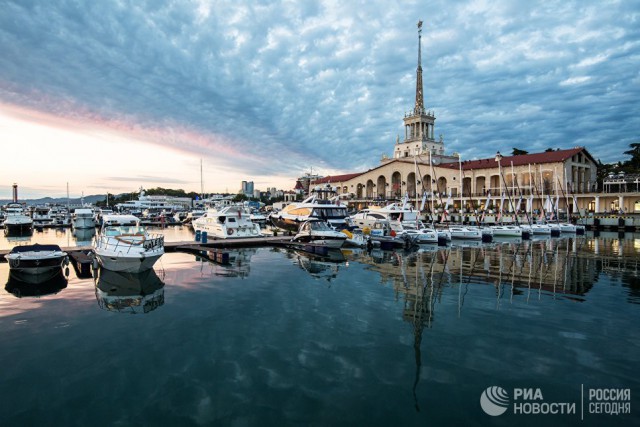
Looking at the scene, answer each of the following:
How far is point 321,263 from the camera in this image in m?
25.7

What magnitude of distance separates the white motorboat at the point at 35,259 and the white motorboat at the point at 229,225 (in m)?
16.4

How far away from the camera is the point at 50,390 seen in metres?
8.34

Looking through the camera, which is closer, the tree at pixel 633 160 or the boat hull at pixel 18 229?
the boat hull at pixel 18 229

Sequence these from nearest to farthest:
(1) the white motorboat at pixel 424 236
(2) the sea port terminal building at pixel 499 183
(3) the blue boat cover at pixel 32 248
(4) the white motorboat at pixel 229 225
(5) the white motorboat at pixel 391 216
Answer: (3) the blue boat cover at pixel 32 248 → (4) the white motorboat at pixel 229 225 → (1) the white motorboat at pixel 424 236 → (5) the white motorboat at pixel 391 216 → (2) the sea port terminal building at pixel 499 183

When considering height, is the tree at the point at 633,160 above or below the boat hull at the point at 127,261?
above

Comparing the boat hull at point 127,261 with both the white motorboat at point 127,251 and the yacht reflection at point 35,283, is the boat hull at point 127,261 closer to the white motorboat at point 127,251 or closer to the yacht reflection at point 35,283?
the white motorboat at point 127,251

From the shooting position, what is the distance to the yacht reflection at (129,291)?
49.0 feet

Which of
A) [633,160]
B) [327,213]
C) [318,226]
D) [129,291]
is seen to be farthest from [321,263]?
[633,160]

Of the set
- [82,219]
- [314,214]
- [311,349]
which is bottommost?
[311,349]

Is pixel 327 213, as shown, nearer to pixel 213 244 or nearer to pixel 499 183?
pixel 213 244

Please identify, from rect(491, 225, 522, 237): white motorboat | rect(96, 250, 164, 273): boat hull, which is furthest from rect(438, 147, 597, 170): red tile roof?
rect(96, 250, 164, 273): boat hull

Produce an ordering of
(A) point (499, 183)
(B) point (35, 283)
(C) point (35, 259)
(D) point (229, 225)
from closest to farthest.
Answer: (B) point (35, 283), (C) point (35, 259), (D) point (229, 225), (A) point (499, 183)

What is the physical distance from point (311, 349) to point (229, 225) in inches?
1133

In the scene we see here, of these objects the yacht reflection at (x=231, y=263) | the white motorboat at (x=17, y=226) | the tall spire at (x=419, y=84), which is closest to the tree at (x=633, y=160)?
the tall spire at (x=419, y=84)
